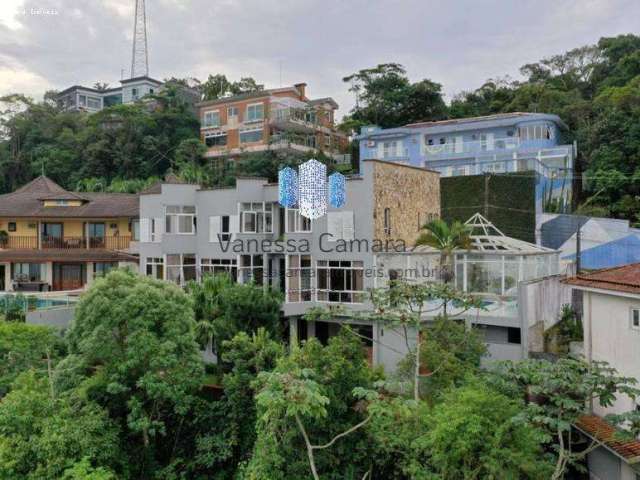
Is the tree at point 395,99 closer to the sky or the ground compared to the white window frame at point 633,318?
closer to the sky

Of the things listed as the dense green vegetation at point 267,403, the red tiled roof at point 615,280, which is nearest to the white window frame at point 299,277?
the dense green vegetation at point 267,403

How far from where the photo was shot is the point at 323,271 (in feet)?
68.0

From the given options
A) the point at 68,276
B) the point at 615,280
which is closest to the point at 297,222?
the point at 615,280

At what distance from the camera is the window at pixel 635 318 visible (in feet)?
38.1

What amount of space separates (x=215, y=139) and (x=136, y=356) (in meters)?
32.7

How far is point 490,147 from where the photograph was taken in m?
37.1

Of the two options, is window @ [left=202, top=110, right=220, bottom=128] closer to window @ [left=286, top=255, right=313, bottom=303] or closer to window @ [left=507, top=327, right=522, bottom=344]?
window @ [left=286, top=255, right=313, bottom=303]

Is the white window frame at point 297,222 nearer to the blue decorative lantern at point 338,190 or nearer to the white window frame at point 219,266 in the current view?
the blue decorative lantern at point 338,190

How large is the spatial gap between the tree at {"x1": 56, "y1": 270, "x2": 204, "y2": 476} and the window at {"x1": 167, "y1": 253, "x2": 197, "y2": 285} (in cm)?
905

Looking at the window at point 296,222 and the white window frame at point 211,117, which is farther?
the white window frame at point 211,117

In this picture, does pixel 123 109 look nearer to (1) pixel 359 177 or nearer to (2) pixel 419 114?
(2) pixel 419 114

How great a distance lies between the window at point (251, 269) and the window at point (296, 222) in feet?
7.32

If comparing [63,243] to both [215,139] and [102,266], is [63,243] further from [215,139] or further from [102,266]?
[215,139]

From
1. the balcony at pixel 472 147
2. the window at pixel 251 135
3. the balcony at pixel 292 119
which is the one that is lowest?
the balcony at pixel 472 147
